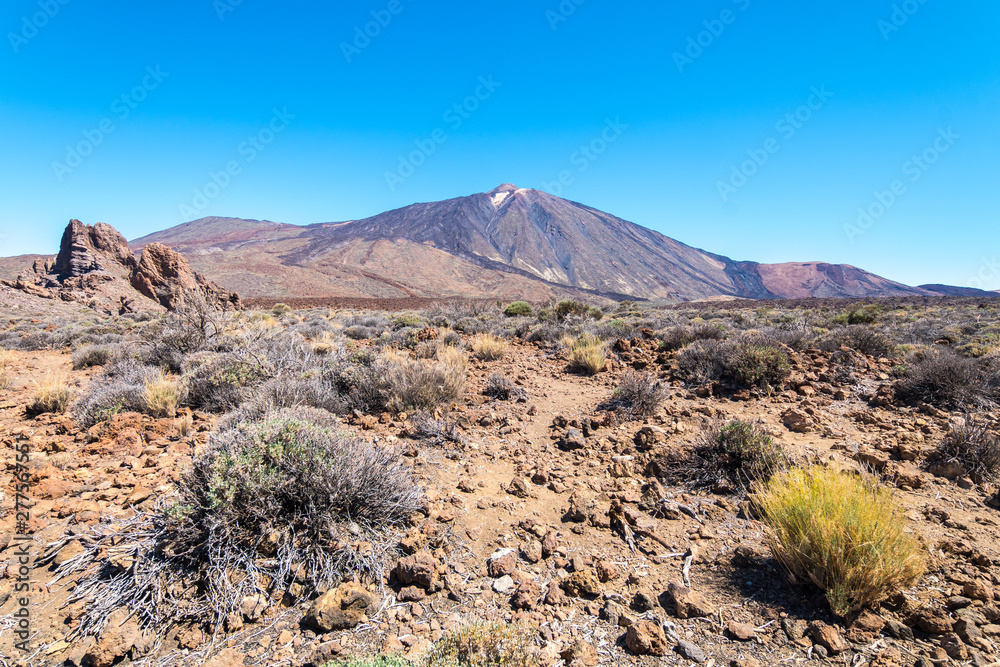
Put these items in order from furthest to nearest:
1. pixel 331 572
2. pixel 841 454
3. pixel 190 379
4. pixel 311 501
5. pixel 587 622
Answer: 1. pixel 190 379
2. pixel 841 454
3. pixel 311 501
4. pixel 331 572
5. pixel 587 622

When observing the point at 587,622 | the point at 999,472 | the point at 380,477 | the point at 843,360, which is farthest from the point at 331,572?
the point at 843,360

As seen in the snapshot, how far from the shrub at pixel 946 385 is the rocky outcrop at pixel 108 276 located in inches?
1061

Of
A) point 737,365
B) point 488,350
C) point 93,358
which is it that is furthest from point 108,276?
point 737,365

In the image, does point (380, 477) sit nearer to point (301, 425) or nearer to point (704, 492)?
point (301, 425)

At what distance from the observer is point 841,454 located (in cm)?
371

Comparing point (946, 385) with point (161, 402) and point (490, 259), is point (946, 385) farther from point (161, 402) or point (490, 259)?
point (490, 259)

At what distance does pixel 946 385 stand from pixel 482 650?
6.05 m

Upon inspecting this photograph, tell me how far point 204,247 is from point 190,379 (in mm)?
116006

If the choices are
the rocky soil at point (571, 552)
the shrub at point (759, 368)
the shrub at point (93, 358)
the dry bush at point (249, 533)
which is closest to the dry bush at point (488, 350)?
the rocky soil at point (571, 552)

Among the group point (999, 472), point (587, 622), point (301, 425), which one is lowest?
point (587, 622)

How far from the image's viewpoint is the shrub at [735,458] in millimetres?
3252


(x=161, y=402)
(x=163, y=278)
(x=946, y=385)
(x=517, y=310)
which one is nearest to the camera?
(x=161, y=402)

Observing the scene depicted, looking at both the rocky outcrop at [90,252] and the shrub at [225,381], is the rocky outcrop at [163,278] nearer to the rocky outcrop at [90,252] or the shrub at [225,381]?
the rocky outcrop at [90,252]

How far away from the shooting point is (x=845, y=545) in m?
1.97
